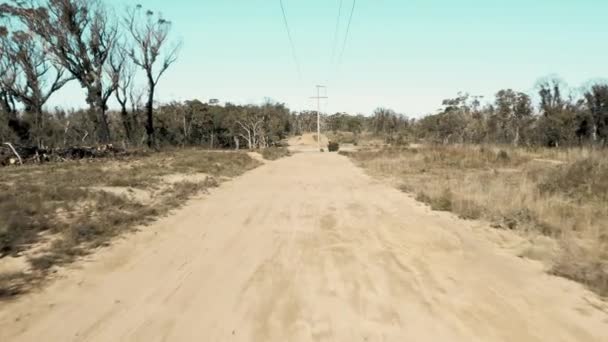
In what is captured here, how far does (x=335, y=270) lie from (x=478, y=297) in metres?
1.84

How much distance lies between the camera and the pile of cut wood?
74.8ft

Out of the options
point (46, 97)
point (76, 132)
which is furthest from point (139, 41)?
point (76, 132)

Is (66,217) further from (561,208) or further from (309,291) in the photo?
(561,208)

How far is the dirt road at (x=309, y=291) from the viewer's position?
4.12 metres

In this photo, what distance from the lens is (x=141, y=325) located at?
425 cm

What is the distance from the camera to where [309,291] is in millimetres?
5129

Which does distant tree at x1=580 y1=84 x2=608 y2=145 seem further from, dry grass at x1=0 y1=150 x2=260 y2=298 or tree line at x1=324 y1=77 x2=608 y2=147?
dry grass at x1=0 y1=150 x2=260 y2=298

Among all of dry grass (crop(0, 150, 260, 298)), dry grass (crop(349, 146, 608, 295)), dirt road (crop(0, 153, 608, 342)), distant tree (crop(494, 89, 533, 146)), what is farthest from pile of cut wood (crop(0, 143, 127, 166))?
distant tree (crop(494, 89, 533, 146))

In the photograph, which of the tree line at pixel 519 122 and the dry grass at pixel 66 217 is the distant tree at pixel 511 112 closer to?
the tree line at pixel 519 122

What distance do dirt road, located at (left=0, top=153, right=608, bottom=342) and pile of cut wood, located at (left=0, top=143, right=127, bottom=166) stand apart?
1874 cm

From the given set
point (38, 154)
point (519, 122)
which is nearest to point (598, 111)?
point (519, 122)

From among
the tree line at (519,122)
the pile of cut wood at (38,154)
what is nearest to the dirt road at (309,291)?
the pile of cut wood at (38,154)

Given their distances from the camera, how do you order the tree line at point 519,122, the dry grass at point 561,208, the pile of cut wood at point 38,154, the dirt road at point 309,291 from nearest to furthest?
the dirt road at point 309,291 < the dry grass at point 561,208 < the pile of cut wood at point 38,154 < the tree line at point 519,122

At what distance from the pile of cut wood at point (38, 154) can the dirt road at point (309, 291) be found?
18.7 metres
